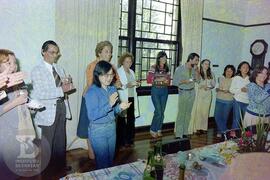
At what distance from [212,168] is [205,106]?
3636 mm

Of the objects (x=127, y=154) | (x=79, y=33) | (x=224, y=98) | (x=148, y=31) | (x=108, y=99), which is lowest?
(x=127, y=154)

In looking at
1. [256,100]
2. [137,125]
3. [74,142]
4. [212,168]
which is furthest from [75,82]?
[212,168]

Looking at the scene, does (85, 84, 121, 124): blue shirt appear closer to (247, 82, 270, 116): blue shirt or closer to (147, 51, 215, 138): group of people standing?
(247, 82, 270, 116): blue shirt

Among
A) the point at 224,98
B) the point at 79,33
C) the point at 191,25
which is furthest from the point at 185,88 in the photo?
the point at 79,33

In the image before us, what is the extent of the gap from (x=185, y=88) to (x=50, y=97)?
2376 millimetres

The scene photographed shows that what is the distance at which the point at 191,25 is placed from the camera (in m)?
5.06

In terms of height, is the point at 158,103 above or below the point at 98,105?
below

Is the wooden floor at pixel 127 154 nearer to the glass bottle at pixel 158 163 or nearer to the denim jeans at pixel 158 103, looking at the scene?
the denim jeans at pixel 158 103

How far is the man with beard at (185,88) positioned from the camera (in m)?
4.42

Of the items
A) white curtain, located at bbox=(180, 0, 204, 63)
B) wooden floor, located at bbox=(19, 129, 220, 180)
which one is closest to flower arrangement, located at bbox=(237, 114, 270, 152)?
wooden floor, located at bbox=(19, 129, 220, 180)

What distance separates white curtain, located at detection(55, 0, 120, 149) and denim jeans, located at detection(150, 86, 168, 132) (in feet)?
3.66

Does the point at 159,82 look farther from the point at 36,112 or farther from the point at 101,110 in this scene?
the point at 101,110

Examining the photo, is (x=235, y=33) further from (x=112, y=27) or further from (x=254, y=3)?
(x=112, y=27)

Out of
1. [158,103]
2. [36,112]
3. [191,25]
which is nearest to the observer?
[36,112]
